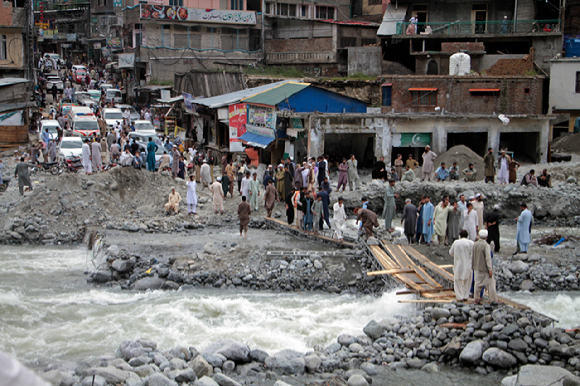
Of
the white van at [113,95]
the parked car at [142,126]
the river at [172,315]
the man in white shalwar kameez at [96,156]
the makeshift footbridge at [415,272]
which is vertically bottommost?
the river at [172,315]

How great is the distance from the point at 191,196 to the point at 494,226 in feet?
31.2

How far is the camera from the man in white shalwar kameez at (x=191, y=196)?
19.2m

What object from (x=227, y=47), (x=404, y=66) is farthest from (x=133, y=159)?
(x=227, y=47)

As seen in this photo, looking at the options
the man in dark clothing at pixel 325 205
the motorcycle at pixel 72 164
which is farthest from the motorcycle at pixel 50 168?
the man in dark clothing at pixel 325 205

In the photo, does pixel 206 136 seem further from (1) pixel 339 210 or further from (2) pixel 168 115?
(1) pixel 339 210

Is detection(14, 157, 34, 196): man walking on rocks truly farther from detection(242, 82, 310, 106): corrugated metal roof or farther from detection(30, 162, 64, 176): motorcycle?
detection(242, 82, 310, 106): corrugated metal roof

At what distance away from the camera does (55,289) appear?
1416cm

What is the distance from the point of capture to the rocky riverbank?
9.07 m

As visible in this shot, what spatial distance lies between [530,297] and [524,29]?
85.1 ft

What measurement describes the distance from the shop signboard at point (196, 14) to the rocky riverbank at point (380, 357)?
35.4 m

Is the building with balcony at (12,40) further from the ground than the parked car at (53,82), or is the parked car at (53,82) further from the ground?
the building with balcony at (12,40)

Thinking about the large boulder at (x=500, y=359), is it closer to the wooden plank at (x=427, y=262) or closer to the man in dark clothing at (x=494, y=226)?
the wooden plank at (x=427, y=262)

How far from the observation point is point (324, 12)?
47.4m

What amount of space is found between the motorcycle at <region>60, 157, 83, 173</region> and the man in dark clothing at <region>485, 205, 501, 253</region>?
15866 mm
